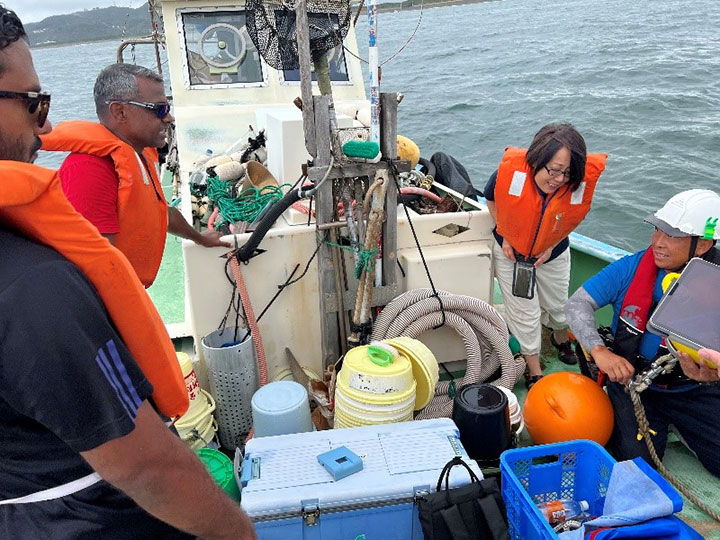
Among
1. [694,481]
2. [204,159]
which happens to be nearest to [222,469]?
[694,481]

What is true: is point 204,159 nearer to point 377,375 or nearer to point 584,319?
point 377,375

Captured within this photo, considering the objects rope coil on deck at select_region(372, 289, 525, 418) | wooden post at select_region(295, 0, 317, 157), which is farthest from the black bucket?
wooden post at select_region(295, 0, 317, 157)

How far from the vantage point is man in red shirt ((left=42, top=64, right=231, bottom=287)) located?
2656 millimetres

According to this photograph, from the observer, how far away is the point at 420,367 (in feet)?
9.80

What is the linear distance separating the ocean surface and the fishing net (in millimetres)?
6356

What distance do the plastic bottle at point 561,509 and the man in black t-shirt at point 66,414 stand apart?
165 cm

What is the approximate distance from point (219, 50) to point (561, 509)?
516cm

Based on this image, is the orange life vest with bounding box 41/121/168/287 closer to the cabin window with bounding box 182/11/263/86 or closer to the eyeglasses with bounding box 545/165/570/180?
the eyeglasses with bounding box 545/165/570/180

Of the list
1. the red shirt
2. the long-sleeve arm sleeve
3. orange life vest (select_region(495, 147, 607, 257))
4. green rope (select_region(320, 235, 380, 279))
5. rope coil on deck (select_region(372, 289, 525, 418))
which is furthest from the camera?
orange life vest (select_region(495, 147, 607, 257))

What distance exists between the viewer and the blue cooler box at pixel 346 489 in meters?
2.29

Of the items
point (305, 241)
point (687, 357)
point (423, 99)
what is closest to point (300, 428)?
point (305, 241)

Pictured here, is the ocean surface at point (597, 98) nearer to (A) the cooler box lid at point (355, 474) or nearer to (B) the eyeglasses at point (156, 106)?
(A) the cooler box lid at point (355, 474)

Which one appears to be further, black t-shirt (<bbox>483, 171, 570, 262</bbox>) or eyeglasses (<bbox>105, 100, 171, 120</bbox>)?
black t-shirt (<bbox>483, 171, 570, 262</bbox>)

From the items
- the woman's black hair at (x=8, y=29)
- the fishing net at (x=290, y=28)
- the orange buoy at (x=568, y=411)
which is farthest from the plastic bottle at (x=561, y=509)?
the fishing net at (x=290, y=28)
